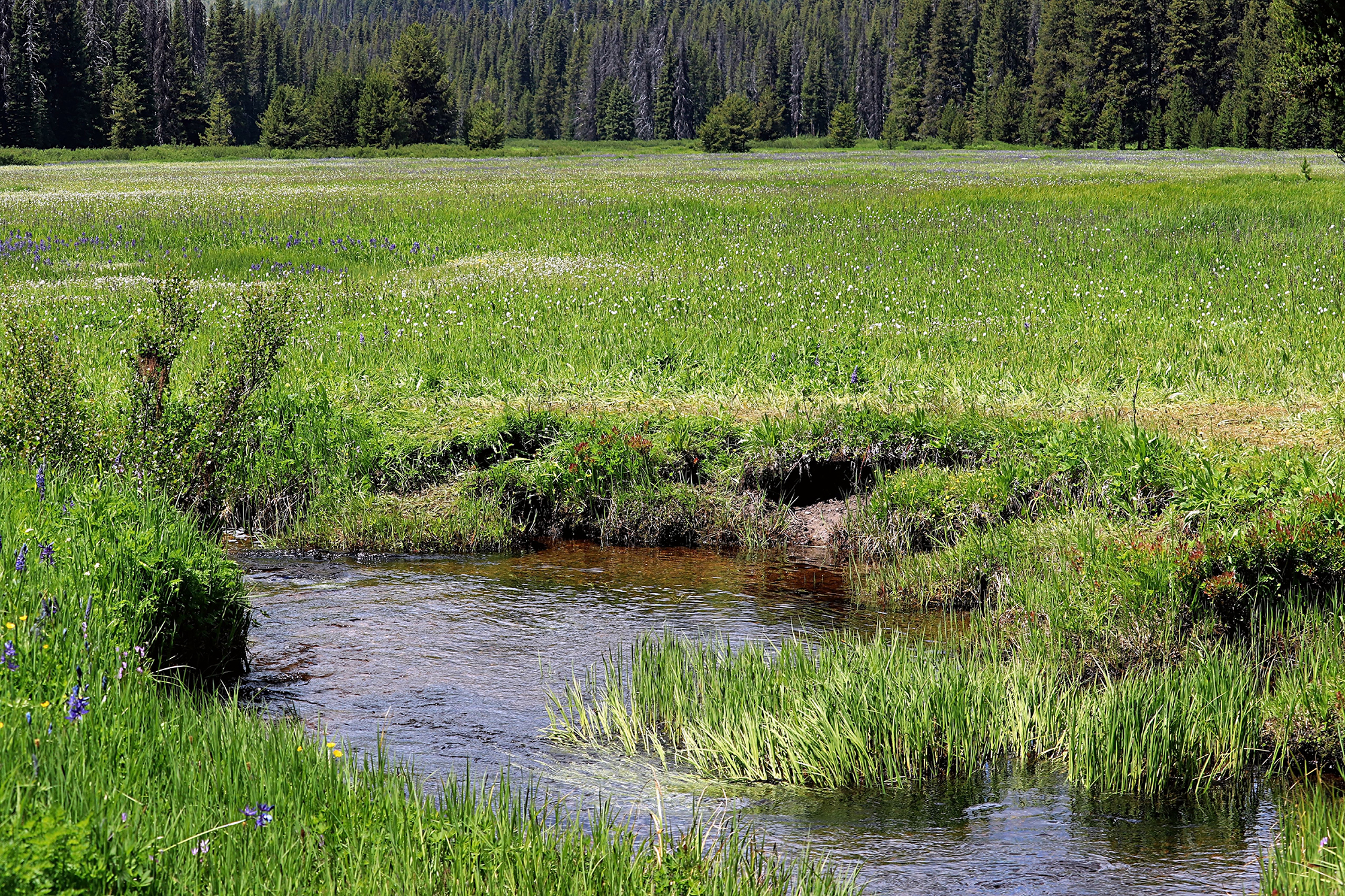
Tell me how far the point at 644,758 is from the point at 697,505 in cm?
438

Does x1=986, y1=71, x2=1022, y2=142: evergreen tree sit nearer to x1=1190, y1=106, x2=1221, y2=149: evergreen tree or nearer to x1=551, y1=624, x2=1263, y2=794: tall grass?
x1=1190, y1=106, x2=1221, y2=149: evergreen tree

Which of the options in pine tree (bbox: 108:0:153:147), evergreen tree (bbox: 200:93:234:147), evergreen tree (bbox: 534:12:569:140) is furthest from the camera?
evergreen tree (bbox: 534:12:569:140)

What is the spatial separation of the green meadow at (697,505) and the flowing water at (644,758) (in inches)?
8.0

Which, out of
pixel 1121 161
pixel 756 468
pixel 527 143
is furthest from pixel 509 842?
pixel 527 143

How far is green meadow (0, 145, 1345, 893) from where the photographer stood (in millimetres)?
3961

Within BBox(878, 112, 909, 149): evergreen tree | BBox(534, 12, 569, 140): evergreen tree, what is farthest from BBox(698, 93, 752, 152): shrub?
BBox(534, 12, 569, 140): evergreen tree

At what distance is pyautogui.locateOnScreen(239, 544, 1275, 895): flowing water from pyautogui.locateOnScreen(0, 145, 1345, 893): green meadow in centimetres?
20

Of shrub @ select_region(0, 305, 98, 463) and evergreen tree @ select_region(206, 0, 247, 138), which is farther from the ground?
evergreen tree @ select_region(206, 0, 247, 138)

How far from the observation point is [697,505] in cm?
981

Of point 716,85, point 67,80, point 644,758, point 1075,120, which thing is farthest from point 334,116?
point 644,758

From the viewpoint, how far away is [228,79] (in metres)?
124

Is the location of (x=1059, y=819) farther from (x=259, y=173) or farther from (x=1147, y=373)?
(x=259, y=173)

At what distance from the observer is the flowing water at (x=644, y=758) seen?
15.0 feet

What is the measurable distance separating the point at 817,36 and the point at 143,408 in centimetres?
17036
